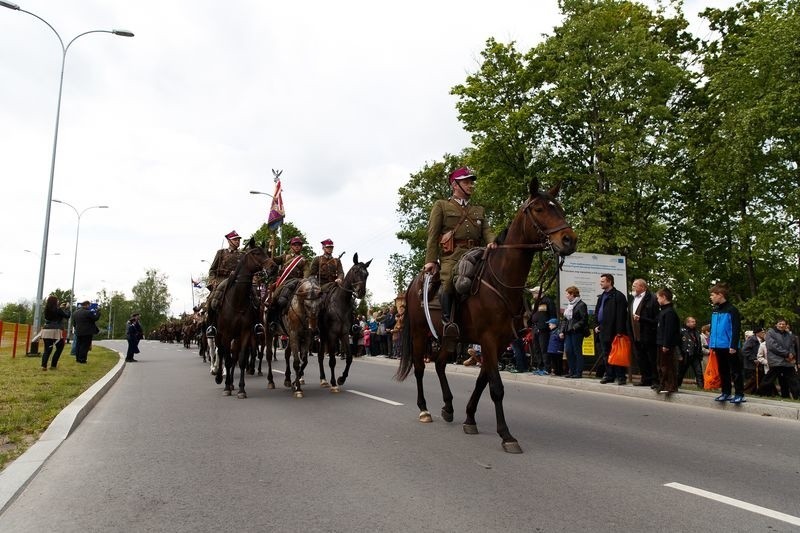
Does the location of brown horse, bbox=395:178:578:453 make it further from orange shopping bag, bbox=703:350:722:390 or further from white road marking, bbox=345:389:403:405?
orange shopping bag, bbox=703:350:722:390

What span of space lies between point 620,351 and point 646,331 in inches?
25.3

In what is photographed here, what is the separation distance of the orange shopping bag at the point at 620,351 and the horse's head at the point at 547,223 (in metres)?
6.38

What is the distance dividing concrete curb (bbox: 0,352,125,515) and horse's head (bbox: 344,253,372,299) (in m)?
4.77

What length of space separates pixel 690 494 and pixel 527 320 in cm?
304

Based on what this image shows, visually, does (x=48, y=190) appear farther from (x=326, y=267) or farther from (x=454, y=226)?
(x=454, y=226)

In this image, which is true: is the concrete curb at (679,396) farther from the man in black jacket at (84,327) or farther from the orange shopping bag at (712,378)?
the man in black jacket at (84,327)

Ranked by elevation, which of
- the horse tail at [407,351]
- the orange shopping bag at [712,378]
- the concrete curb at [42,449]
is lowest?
the concrete curb at [42,449]

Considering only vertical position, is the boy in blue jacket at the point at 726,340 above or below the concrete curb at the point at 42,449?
above

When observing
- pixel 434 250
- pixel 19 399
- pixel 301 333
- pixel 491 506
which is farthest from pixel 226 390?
pixel 491 506

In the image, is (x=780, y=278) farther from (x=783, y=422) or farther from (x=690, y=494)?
(x=690, y=494)

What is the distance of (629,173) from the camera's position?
24.4 metres

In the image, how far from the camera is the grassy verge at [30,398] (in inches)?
254

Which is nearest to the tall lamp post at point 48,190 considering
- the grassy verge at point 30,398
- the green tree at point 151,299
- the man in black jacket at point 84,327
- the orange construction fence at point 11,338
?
the orange construction fence at point 11,338

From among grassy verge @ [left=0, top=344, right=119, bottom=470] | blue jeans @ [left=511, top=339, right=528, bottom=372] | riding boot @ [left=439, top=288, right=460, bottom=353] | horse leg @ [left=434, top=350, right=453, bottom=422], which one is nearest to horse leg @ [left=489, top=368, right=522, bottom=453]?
riding boot @ [left=439, top=288, right=460, bottom=353]
